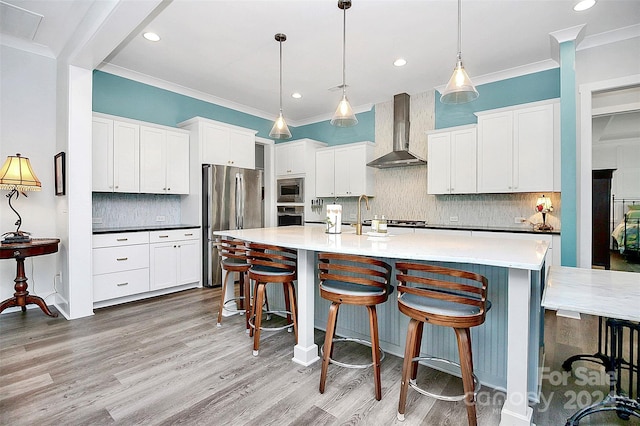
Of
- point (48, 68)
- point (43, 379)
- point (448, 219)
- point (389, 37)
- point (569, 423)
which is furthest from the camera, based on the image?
point (448, 219)

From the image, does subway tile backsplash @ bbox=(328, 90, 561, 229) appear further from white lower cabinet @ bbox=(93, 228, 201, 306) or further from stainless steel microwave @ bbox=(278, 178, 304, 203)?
white lower cabinet @ bbox=(93, 228, 201, 306)

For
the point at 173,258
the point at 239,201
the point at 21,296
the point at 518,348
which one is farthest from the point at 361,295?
the point at 21,296

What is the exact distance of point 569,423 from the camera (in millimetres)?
1571

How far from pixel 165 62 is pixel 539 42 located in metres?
4.27

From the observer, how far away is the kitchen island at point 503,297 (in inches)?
61.0

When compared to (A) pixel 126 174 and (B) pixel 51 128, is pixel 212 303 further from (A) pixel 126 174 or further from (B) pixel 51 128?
(B) pixel 51 128

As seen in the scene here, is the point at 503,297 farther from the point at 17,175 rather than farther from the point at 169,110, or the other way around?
the point at 169,110

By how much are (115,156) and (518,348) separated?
4.43 meters

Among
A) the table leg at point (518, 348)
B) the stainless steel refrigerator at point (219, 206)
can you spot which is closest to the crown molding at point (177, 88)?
the stainless steel refrigerator at point (219, 206)

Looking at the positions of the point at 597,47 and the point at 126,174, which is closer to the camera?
the point at 597,47

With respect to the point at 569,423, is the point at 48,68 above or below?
above

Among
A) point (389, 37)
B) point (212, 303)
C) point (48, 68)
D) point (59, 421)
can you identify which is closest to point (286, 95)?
point (389, 37)

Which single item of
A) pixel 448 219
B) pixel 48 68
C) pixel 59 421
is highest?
pixel 48 68

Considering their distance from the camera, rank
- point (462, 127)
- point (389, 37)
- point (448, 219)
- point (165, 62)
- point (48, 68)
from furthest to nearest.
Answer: point (448, 219) < point (462, 127) < point (165, 62) < point (48, 68) < point (389, 37)
